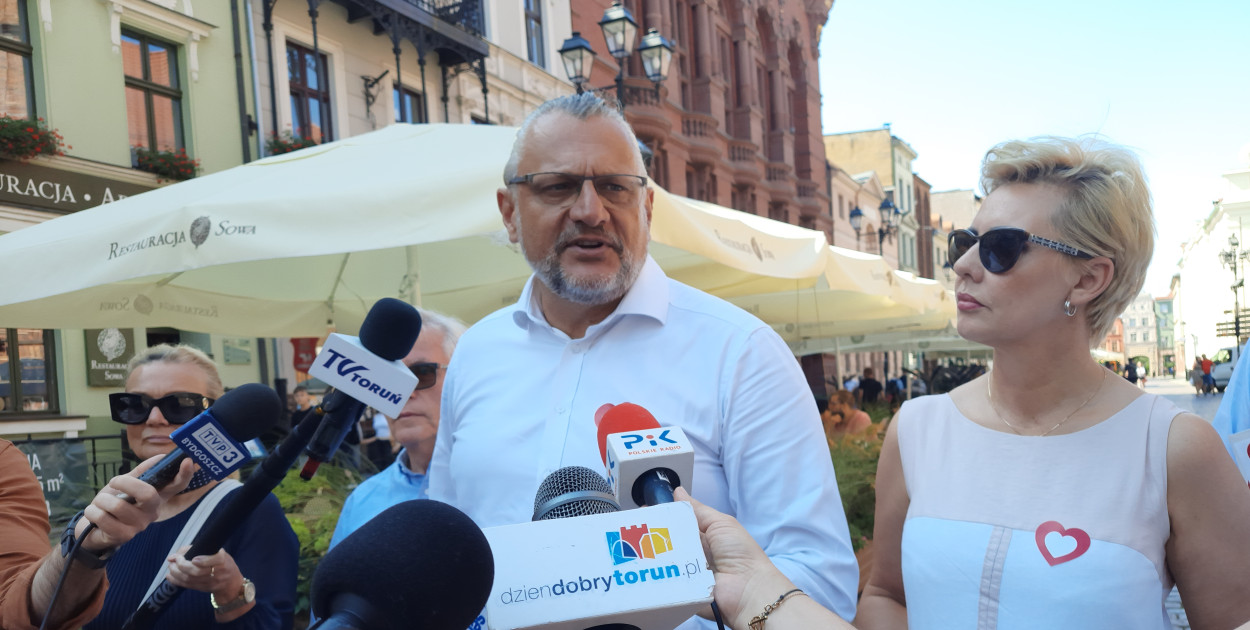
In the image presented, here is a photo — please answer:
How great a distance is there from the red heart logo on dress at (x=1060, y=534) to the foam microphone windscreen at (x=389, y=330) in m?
1.36

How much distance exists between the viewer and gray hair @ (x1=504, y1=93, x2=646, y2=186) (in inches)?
89.9

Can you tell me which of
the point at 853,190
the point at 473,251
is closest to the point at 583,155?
the point at 473,251

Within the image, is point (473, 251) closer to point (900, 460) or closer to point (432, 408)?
point (432, 408)

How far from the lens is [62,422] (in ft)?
37.6

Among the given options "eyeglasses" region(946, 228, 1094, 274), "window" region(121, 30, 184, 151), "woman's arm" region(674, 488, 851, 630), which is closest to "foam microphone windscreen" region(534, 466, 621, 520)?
"woman's arm" region(674, 488, 851, 630)

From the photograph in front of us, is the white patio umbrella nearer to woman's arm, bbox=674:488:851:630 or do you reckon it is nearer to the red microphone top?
the red microphone top

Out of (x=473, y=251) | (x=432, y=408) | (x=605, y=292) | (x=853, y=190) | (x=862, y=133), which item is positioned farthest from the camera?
(x=862, y=133)

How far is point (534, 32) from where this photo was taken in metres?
21.1

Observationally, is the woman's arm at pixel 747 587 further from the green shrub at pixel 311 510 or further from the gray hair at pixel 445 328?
the green shrub at pixel 311 510

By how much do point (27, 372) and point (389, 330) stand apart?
1168 centimetres

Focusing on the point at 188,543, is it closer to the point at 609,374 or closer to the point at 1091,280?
the point at 609,374

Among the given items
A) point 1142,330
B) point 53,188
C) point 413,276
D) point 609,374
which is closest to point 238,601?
point 609,374

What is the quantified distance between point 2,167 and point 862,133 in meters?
48.8

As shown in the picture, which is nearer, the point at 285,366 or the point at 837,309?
the point at 837,309
